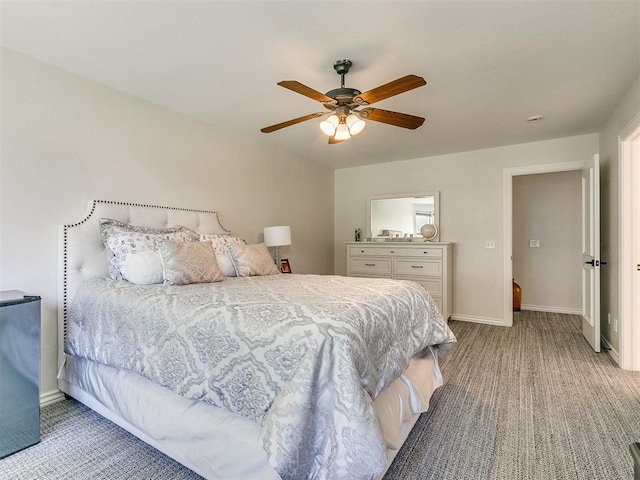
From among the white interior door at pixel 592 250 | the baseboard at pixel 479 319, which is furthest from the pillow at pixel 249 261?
the white interior door at pixel 592 250

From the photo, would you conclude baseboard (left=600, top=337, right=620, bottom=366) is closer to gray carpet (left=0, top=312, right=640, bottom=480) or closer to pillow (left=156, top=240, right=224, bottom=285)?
gray carpet (left=0, top=312, right=640, bottom=480)

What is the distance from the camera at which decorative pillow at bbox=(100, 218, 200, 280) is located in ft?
7.61

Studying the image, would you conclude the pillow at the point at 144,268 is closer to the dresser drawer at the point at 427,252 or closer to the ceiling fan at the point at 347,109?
the ceiling fan at the point at 347,109

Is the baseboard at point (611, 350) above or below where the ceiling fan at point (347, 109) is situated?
below

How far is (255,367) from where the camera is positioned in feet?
4.32

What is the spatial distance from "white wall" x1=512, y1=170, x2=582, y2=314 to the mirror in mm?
1705

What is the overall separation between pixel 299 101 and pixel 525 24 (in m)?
1.68

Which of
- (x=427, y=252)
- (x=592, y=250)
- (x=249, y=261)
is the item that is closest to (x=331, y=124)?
(x=249, y=261)

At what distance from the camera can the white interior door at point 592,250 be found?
3.18 metres

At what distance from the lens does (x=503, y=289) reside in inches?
172

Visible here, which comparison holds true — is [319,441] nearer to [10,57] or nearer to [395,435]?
[395,435]

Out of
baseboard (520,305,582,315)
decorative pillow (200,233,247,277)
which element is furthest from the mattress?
baseboard (520,305,582,315)

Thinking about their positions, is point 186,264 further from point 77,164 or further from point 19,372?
point 77,164

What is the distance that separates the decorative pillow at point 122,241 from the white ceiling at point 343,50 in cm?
113
